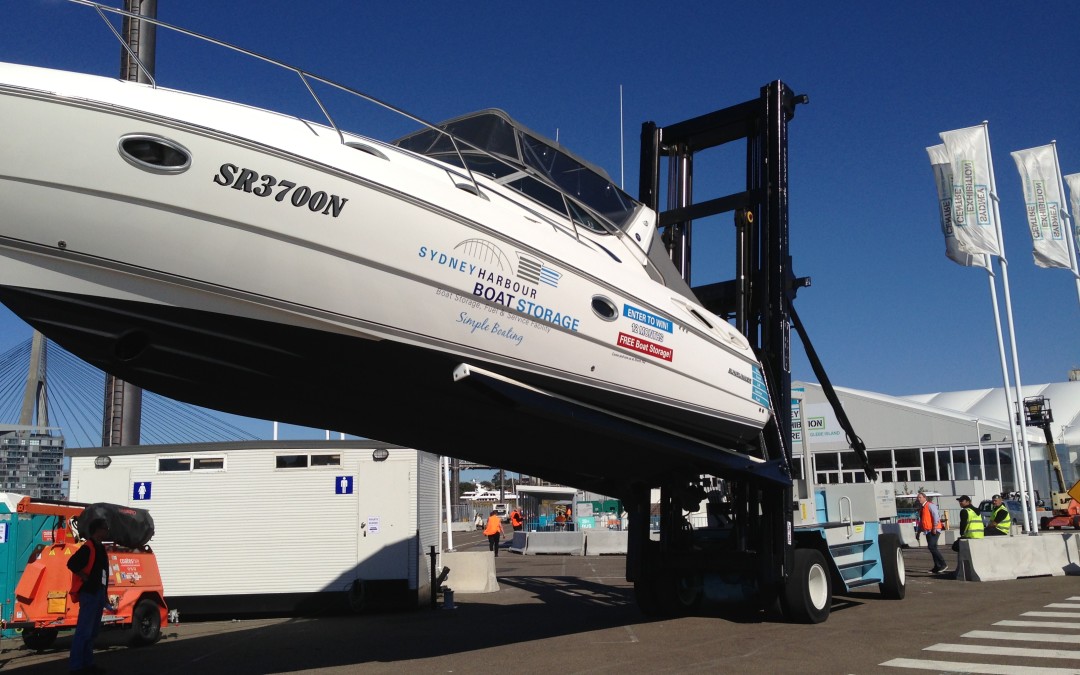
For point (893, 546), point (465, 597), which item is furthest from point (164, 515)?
point (893, 546)

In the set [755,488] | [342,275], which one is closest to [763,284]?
[755,488]

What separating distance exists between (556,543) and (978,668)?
20.0 m

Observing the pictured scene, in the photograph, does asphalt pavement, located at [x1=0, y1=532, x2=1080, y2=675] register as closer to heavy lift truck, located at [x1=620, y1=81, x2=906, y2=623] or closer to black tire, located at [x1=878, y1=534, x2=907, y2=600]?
black tire, located at [x1=878, y1=534, x2=907, y2=600]

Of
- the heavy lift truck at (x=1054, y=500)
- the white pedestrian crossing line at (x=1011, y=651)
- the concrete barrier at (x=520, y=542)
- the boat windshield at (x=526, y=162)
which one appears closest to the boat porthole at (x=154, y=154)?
the boat windshield at (x=526, y=162)

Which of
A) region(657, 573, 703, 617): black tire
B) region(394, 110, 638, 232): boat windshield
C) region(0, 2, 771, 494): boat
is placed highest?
region(394, 110, 638, 232): boat windshield

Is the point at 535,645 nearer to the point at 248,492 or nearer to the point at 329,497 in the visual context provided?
the point at 329,497

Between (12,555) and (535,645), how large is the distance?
5827 mm

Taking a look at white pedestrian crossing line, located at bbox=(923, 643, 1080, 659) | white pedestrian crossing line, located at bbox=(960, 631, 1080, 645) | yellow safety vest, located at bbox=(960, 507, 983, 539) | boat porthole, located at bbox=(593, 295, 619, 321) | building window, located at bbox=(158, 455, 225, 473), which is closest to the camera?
boat porthole, located at bbox=(593, 295, 619, 321)

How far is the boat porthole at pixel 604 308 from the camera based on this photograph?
653 centimetres

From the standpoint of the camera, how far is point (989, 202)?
16.5 m

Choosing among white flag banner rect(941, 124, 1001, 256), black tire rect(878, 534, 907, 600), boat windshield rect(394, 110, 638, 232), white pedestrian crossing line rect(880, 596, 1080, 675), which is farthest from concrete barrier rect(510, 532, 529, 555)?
boat windshield rect(394, 110, 638, 232)

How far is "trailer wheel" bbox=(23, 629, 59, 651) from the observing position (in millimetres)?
9102

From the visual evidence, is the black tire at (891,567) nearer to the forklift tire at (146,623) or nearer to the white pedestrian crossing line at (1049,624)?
the white pedestrian crossing line at (1049,624)

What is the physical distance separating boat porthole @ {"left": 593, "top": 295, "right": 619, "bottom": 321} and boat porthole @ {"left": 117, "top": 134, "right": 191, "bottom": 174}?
9.87ft
